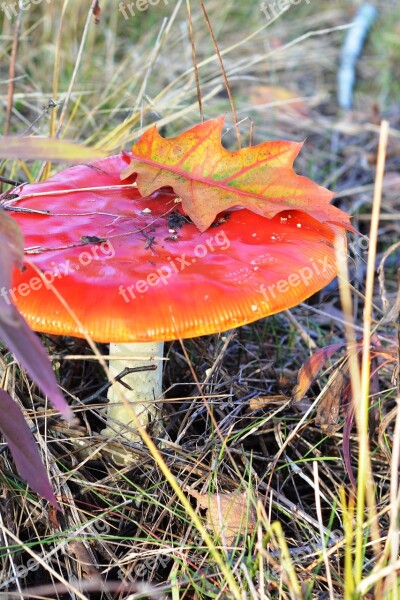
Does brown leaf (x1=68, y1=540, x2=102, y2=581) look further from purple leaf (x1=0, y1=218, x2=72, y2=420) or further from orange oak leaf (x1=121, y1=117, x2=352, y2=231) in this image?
orange oak leaf (x1=121, y1=117, x2=352, y2=231)

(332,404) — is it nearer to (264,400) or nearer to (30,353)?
(264,400)

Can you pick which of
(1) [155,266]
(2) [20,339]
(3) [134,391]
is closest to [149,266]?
(1) [155,266]

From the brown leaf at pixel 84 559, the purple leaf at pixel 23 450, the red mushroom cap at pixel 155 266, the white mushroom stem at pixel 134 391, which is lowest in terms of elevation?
the brown leaf at pixel 84 559

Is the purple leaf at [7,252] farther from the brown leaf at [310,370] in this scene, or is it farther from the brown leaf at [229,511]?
the brown leaf at [310,370]

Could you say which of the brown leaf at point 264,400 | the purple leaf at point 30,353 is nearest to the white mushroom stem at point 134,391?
the brown leaf at point 264,400

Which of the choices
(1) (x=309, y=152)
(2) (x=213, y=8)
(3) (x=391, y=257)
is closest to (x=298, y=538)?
(3) (x=391, y=257)
